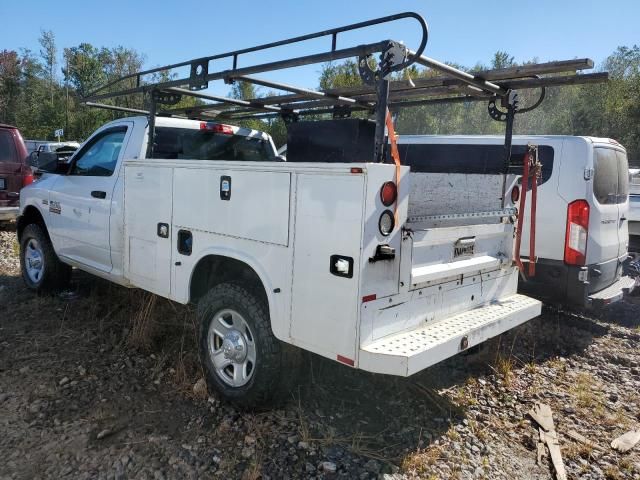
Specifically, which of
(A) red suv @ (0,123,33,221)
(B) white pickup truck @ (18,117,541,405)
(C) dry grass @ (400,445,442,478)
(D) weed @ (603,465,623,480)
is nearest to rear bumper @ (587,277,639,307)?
(B) white pickup truck @ (18,117,541,405)

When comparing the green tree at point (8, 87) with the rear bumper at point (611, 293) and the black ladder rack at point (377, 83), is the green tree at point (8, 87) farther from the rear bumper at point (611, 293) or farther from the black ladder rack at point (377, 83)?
the rear bumper at point (611, 293)

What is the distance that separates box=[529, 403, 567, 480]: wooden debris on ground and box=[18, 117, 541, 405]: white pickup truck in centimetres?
→ 73

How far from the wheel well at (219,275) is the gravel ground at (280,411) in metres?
0.64

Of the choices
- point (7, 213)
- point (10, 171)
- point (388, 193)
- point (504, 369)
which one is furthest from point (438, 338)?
point (10, 171)

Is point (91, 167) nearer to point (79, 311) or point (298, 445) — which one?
point (79, 311)

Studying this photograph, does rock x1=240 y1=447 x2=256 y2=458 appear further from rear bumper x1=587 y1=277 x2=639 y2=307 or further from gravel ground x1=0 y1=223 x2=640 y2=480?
rear bumper x1=587 y1=277 x2=639 y2=307

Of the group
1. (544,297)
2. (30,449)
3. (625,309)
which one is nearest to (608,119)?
(625,309)

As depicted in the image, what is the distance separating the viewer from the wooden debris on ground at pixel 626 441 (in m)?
3.42

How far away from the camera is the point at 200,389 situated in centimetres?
369

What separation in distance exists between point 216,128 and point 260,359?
8.84 feet

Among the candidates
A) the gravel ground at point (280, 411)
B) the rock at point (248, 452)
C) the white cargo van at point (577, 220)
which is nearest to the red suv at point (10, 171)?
the gravel ground at point (280, 411)

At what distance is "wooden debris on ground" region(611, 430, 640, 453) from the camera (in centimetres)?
342

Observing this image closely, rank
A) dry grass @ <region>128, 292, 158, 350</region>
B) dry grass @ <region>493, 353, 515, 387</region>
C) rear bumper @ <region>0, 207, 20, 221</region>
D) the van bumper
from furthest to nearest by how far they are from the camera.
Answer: rear bumper @ <region>0, 207, 20, 221</region> → the van bumper → dry grass @ <region>128, 292, 158, 350</region> → dry grass @ <region>493, 353, 515, 387</region>

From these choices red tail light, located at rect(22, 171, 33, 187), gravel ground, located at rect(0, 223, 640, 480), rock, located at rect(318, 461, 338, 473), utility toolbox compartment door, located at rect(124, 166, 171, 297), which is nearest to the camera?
rock, located at rect(318, 461, 338, 473)
